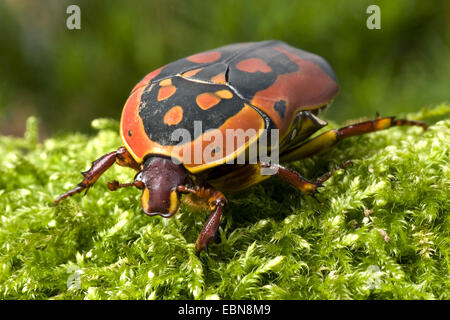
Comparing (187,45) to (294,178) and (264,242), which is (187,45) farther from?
(264,242)

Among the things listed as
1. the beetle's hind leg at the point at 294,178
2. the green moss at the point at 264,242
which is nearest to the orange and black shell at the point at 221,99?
the beetle's hind leg at the point at 294,178

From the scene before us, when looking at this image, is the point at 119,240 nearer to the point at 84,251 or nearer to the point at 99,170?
the point at 84,251

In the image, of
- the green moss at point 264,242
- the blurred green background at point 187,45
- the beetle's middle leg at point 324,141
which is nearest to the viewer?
the green moss at point 264,242

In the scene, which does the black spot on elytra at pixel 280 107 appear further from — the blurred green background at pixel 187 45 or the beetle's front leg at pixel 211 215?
the blurred green background at pixel 187 45

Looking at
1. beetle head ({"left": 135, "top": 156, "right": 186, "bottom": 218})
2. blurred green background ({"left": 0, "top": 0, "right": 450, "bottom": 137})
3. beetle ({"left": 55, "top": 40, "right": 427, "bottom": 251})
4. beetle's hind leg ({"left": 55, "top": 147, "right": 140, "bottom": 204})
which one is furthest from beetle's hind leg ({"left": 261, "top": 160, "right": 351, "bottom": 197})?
blurred green background ({"left": 0, "top": 0, "right": 450, "bottom": 137})

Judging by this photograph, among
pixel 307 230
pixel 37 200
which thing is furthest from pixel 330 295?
pixel 37 200

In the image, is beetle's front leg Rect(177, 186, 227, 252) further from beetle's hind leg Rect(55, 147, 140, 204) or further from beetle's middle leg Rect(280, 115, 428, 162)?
beetle's middle leg Rect(280, 115, 428, 162)
